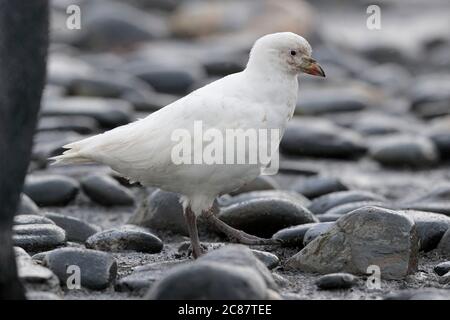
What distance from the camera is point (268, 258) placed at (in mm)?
6137

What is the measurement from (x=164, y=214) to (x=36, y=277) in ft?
7.01

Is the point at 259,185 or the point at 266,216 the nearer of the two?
the point at 266,216

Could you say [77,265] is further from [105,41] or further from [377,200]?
[105,41]

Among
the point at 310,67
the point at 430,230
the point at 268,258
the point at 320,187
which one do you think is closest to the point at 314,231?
the point at 268,258

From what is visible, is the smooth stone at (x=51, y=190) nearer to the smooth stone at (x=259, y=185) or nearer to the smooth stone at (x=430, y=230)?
the smooth stone at (x=259, y=185)

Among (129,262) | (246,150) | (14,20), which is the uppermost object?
(14,20)

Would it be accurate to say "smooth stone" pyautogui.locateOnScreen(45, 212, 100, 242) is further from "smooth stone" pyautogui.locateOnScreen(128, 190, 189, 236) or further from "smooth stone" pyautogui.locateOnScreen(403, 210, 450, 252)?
"smooth stone" pyautogui.locateOnScreen(403, 210, 450, 252)

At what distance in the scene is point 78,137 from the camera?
1055cm

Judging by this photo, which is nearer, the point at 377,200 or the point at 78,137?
the point at 377,200

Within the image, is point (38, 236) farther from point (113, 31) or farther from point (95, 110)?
point (113, 31)

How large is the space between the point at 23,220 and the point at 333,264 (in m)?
2.15

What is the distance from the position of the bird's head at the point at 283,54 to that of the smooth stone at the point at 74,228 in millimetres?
1681

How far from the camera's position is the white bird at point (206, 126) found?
618cm

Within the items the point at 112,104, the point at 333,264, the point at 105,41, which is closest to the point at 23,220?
the point at 333,264
